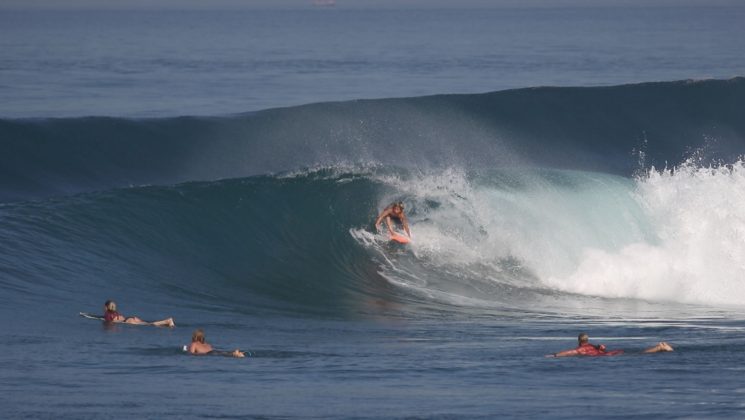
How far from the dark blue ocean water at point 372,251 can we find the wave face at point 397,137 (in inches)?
3.1

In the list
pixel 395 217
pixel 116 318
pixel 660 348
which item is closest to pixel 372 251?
pixel 395 217

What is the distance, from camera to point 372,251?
17.5 m

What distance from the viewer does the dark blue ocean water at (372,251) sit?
9.66m

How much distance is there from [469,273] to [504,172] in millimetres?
4067

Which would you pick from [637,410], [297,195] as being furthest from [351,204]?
[637,410]

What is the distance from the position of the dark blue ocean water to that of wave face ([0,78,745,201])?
8 cm

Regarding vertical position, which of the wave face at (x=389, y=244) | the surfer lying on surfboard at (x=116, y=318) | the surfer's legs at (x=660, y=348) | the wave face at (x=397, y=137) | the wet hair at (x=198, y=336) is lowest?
the wet hair at (x=198, y=336)

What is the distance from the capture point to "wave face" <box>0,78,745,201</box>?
2366 cm

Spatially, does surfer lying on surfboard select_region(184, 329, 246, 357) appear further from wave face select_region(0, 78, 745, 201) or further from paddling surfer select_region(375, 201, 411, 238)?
wave face select_region(0, 78, 745, 201)

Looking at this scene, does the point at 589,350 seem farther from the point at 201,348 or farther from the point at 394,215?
the point at 394,215

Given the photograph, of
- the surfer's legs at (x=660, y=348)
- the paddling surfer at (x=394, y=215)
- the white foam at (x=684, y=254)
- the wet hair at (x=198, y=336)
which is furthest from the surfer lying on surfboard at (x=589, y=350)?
the paddling surfer at (x=394, y=215)

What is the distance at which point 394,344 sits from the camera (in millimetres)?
11812

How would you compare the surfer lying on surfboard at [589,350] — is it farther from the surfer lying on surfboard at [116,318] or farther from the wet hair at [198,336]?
the surfer lying on surfboard at [116,318]

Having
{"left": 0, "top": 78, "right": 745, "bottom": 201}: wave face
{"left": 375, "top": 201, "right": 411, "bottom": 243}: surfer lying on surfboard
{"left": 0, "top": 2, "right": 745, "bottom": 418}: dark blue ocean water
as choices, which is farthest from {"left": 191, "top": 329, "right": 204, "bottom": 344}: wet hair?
{"left": 0, "top": 78, "right": 745, "bottom": 201}: wave face
